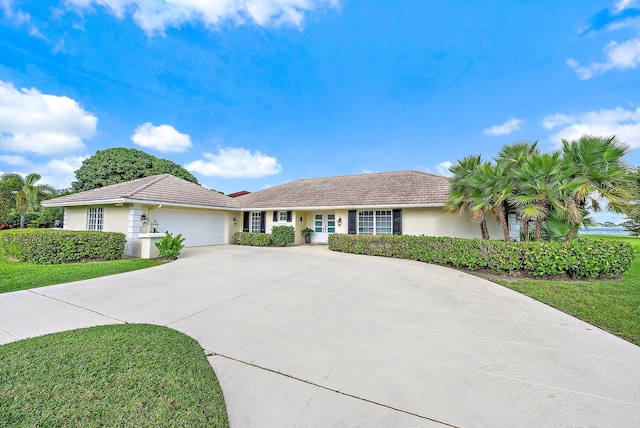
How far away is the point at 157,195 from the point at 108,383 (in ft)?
41.1

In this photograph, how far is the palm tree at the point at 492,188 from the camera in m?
9.20

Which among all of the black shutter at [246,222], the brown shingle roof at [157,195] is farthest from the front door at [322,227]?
the brown shingle roof at [157,195]

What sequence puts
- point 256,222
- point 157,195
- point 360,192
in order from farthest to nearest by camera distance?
point 256,222
point 360,192
point 157,195

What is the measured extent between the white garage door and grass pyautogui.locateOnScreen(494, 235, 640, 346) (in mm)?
15050

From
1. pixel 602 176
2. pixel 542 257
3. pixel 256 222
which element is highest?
pixel 602 176

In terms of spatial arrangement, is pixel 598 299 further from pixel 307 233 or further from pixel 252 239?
pixel 252 239

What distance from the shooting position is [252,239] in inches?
654

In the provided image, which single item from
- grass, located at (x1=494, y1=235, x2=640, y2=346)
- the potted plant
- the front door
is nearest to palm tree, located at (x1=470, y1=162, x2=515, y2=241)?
grass, located at (x1=494, y1=235, x2=640, y2=346)

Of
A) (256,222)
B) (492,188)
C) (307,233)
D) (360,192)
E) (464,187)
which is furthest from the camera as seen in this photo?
(256,222)

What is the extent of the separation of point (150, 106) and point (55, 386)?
1833 centimetres

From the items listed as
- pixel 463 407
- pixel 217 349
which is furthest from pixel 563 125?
pixel 217 349

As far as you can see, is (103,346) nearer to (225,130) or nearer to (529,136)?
(529,136)

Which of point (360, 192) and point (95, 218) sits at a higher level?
point (360, 192)

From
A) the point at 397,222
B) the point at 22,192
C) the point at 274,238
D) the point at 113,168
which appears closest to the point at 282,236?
the point at 274,238
